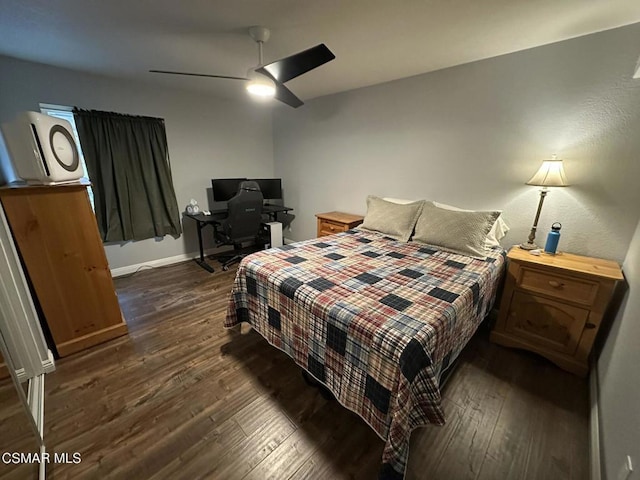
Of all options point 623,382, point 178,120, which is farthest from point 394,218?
point 178,120

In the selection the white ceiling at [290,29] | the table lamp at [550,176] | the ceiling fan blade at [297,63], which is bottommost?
the table lamp at [550,176]

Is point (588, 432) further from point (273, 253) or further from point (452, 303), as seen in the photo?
point (273, 253)

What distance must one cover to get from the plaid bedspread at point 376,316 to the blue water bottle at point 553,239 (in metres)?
0.31

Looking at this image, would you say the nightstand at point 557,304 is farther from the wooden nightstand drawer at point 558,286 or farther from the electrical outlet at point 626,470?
the electrical outlet at point 626,470

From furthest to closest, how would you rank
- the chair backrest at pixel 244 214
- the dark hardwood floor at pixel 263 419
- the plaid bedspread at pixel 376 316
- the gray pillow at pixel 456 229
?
the chair backrest at pixel 244 214 < the gray pillow at pixel 456 229 < the dark hardwood floor at pixel 263 419 < the plaid bedspread at pixel 376 316

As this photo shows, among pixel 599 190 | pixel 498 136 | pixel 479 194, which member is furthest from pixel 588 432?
pixel 498 136

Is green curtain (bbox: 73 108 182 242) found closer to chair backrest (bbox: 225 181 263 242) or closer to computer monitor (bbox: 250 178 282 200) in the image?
chair backrest (bbox: 225 181 263 242)

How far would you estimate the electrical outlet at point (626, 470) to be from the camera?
2.99ft

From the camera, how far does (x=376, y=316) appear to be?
123 centimetres

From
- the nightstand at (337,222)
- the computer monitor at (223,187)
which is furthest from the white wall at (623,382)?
the computer monitor at (223,187)

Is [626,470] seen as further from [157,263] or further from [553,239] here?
[157,263]

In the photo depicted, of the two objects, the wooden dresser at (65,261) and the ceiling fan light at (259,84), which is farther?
the ceiling fan light at (259,84)

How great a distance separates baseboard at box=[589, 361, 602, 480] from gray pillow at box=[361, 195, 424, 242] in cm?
158

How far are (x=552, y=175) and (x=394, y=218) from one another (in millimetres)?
1246
